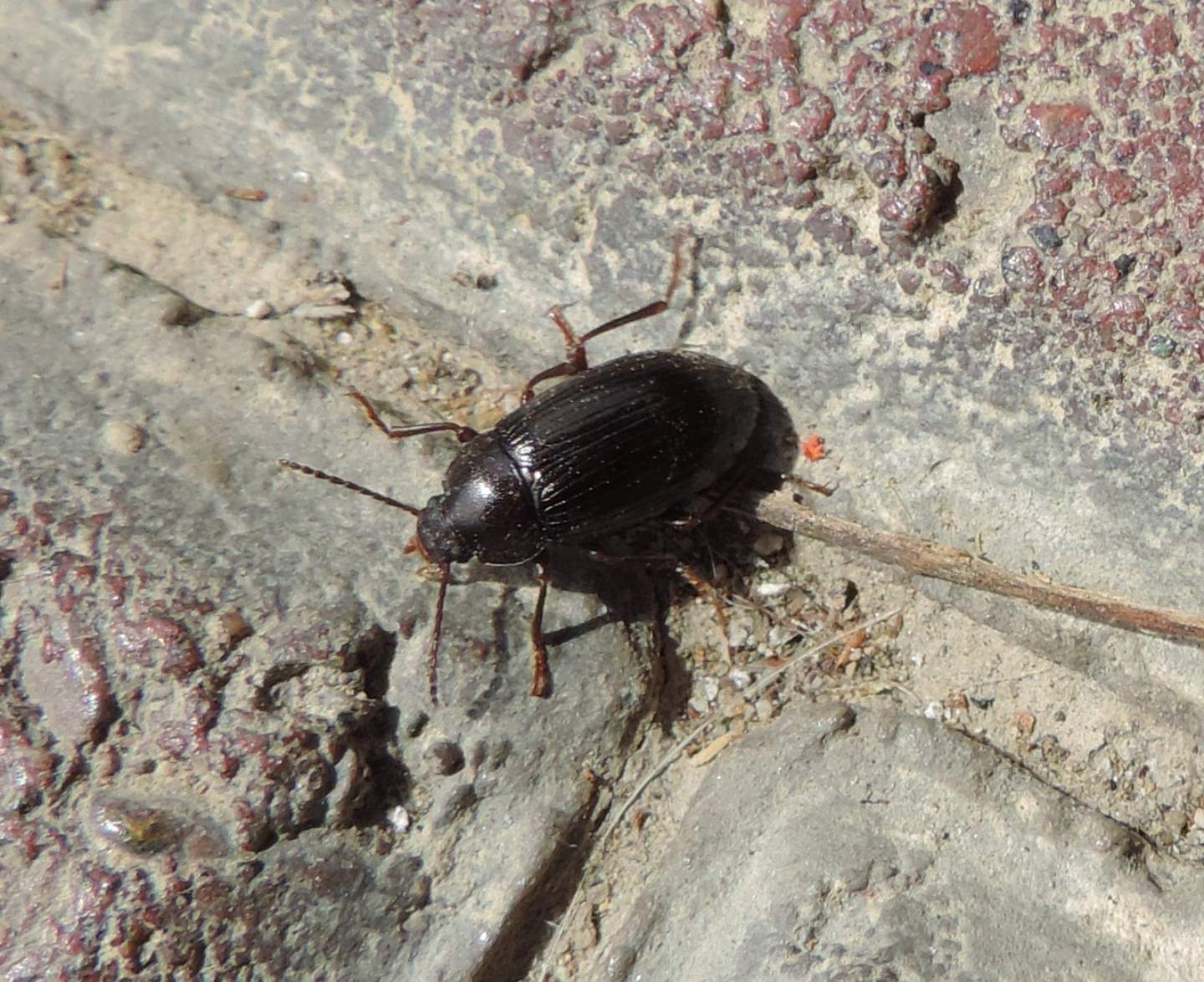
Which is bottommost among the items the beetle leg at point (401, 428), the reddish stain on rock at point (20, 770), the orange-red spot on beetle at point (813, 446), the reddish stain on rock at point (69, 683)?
the reddish stain on rock at point (20, 770)

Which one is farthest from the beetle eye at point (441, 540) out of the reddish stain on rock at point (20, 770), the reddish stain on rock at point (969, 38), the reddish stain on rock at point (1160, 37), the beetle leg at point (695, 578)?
the reddish stain on rock at point (1160, 37)

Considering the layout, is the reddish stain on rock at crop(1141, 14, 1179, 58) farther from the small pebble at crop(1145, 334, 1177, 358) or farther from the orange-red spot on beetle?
the orange-red spot on beetle

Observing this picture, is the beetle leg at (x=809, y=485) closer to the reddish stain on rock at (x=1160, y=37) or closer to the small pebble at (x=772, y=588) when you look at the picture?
the small pebble at (x=772, y=588)

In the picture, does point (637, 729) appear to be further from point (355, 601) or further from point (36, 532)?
point (36, 532)

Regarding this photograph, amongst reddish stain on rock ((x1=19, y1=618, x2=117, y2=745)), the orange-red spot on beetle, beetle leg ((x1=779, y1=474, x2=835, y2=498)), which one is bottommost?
reddish stain on rock ((x1=19, y1=618, x2=117, y2=745))

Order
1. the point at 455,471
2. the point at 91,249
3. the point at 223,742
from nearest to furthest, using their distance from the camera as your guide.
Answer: the point at 223,742, the point at 455,471, the point at 91,249

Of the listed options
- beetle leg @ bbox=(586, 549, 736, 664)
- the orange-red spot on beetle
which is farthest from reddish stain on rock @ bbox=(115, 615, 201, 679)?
the orange-red spot on beetle

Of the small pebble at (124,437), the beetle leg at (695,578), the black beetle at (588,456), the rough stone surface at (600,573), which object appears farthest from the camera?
the beetle leg at (695,578)

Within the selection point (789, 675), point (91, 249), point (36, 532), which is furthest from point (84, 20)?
point (789, 675)
